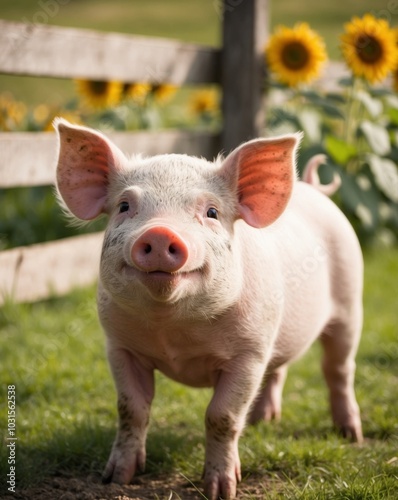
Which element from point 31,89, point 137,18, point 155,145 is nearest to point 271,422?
point 155,145

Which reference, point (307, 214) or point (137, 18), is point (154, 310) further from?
point (137, 18)

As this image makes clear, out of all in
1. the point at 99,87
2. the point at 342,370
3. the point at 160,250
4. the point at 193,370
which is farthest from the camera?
the point at 99,87

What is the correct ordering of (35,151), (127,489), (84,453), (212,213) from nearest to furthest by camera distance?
1. (212,213)
2. (127,489)
3. (84,453)
4. (35,151)

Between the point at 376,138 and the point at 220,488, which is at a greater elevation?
the point at 376,138

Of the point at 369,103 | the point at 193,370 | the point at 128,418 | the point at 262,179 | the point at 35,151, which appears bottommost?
the point at 128,418

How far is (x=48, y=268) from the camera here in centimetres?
479

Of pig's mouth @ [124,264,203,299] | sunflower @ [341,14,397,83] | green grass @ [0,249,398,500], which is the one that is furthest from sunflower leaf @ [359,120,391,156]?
pig's mouth @ [124,264,203,299]

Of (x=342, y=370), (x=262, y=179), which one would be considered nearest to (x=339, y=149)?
(x=342, y=370)

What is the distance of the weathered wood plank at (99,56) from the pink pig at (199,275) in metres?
2.07

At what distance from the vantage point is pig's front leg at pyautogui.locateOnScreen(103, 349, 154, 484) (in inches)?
102

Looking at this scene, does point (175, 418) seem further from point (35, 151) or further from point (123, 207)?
point (35, 151)

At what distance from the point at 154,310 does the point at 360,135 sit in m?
4.05

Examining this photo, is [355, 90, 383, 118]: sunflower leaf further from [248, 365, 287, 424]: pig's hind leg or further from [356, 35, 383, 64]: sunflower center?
[248, 365, 287, 424]: pig's hind leg

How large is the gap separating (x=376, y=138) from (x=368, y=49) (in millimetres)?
683
